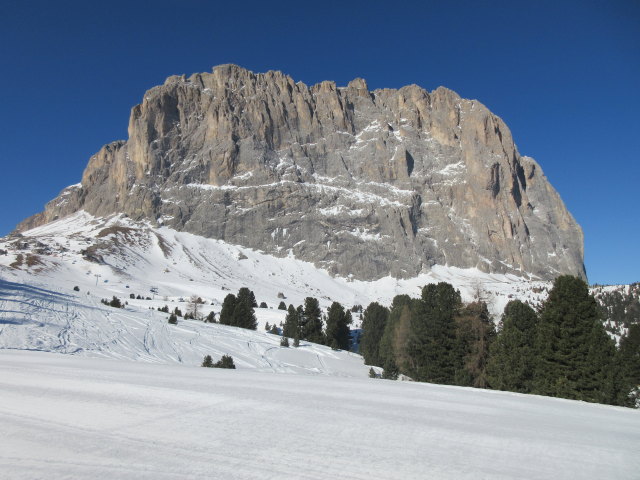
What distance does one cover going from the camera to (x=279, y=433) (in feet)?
17.7

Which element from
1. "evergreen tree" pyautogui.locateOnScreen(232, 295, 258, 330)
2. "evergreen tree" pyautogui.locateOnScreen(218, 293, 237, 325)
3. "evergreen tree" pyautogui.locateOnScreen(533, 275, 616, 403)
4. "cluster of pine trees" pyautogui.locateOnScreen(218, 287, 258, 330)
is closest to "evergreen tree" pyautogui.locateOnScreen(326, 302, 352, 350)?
"cluster of pine trees" pyautogui.locateOnScreen(218, 287, 258, 330)

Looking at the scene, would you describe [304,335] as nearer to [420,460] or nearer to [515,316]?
[515,316]

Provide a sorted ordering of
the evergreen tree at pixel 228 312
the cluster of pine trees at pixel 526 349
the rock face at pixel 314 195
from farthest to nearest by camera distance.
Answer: the rock face at pixel 314 195, the evergreen tree at pixel 228 312, the cluster of pine trees at pixel 526 349

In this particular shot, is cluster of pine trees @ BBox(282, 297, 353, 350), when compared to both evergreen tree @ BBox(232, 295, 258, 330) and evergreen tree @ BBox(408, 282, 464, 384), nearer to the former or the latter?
evergreen tree @ BBox(232, 295, 258, 330)

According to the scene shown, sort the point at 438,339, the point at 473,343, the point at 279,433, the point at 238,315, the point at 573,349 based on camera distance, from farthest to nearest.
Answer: the point at 238,315, the point at 438,339, the point at 473,343, the point at 573,349, the point at 279,433

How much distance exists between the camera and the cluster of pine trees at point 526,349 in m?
18.0

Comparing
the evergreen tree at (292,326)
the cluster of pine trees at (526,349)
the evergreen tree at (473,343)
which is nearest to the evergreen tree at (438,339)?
the cluster of pine trees at (526,349)

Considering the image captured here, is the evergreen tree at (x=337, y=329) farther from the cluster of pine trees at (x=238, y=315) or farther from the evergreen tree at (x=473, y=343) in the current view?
the evergreen tree at (x=473, y=343)

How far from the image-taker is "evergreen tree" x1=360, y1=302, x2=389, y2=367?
147 ft

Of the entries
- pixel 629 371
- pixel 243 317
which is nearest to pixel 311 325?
pixel 243 317

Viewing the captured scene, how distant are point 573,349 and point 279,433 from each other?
1740cm

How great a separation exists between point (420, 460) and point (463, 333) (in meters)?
24.4

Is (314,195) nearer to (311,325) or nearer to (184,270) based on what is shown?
(184,270)

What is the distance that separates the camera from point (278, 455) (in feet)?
15.2
